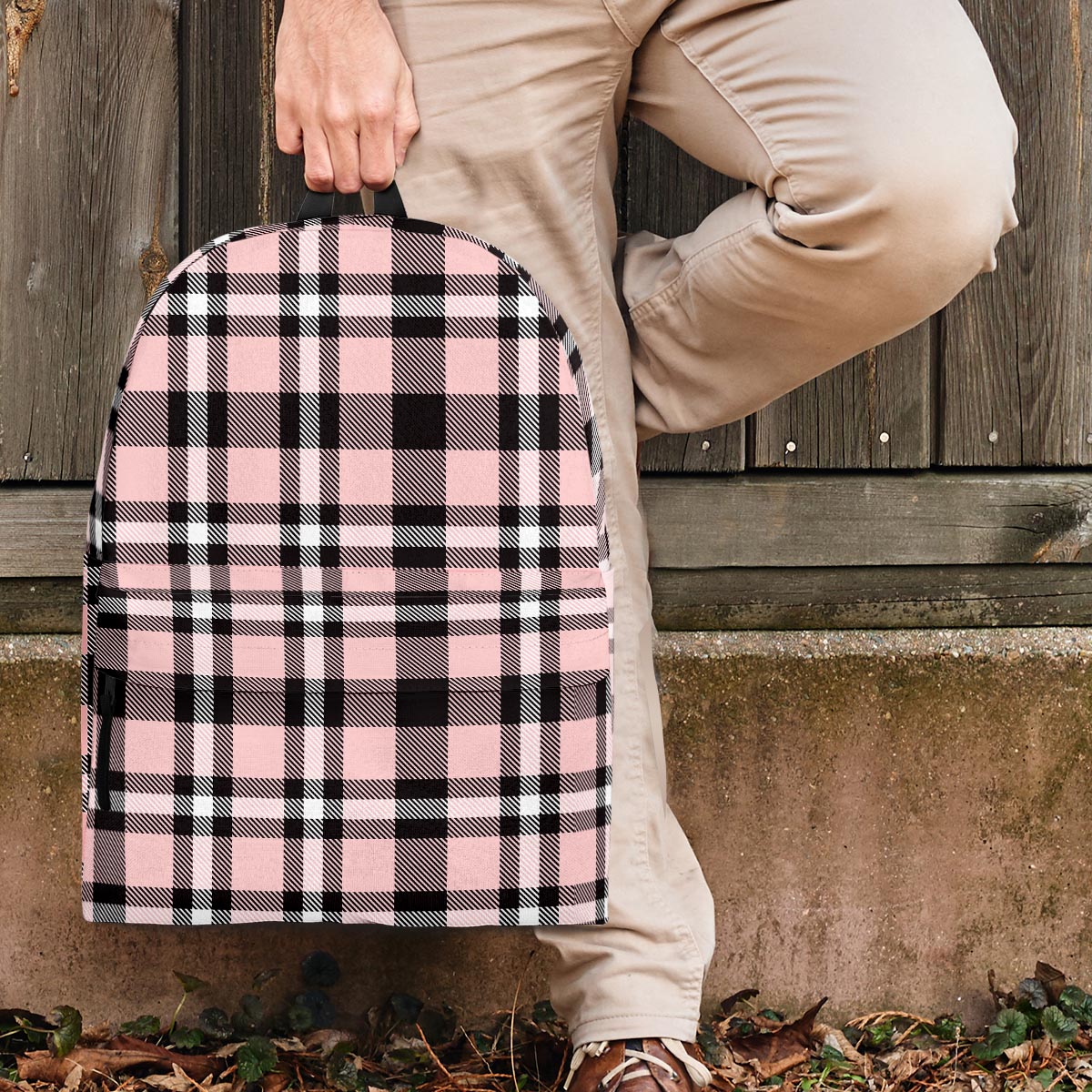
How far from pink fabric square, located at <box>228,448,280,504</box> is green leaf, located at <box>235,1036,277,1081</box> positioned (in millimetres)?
679

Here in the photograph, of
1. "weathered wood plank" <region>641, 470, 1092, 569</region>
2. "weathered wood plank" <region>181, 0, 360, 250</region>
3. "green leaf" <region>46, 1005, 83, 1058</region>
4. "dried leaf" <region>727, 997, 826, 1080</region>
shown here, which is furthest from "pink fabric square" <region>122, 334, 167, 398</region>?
"dried leaf" <region>727, 997, 826, 1080</region>

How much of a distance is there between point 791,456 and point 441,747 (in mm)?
732

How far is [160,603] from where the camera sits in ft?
2.87

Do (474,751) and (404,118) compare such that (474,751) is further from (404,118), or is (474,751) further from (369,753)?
→ (404,118)

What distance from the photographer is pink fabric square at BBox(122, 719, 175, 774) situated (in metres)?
0.89

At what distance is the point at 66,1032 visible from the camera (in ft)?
3.89

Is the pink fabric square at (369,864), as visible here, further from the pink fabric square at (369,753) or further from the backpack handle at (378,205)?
the backpack handle at (378,205)

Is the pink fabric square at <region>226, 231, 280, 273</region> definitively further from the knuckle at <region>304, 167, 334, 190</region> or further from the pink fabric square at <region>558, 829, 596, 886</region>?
the pink fabric square at <region>558, 829, 596, 886</region>

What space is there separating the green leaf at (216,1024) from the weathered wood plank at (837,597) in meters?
0.76

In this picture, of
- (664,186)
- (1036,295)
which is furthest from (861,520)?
(664,186)

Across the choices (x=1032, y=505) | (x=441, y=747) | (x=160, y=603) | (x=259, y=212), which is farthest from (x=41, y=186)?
(x=1032, y=505)

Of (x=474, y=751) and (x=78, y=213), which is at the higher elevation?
(x=78, y=213)

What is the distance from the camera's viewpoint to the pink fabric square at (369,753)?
2.94ft

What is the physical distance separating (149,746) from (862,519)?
3.15 feet
